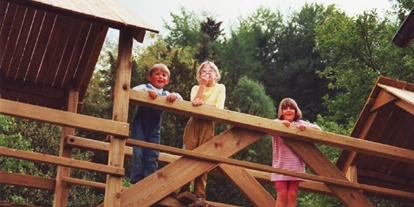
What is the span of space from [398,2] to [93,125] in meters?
22.0

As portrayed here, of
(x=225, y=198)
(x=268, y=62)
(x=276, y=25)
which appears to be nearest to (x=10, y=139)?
(x=225, y=198)

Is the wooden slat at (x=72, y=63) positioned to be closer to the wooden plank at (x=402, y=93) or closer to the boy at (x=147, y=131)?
the boy at (x=147, y=131)

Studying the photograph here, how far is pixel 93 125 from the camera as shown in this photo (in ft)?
23.0

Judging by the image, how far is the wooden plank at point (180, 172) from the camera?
23.9 ft

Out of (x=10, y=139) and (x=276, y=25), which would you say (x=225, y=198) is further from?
(x=276, y=25)

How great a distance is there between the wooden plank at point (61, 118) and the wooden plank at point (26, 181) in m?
2.25

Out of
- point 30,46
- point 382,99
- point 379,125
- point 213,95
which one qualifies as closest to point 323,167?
point 213,95

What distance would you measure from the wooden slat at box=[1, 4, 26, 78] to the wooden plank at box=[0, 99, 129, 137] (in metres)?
2.41

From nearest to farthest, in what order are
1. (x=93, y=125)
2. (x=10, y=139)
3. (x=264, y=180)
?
1. (x=93, y=125)
2. (x=264, y=180)
3. (x=10, y=139)

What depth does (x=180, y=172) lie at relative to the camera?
7.54 metres

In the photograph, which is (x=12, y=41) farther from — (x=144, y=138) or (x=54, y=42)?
(x=144, y=138)

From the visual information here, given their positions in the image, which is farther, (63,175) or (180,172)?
(63,175)

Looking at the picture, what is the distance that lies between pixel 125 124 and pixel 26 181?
248 centimetres

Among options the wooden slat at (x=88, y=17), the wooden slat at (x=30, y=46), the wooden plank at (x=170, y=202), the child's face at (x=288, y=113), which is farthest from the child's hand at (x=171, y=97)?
the wooden slat at (x=30, y=46)
